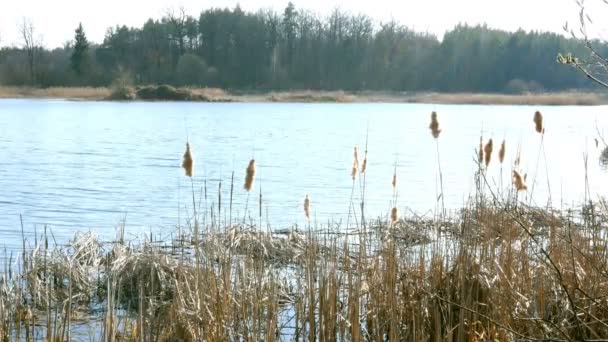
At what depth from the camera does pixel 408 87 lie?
4994 centimetres

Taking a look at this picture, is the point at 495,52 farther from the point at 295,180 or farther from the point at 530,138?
the point at 295,180

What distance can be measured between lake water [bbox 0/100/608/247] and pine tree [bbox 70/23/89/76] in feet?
64.7

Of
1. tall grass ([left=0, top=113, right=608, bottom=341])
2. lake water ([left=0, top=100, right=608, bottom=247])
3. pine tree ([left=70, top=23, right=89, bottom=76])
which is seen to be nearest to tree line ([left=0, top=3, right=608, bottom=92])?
pine tree ([left=70, top=23, right=89, bottom=76])

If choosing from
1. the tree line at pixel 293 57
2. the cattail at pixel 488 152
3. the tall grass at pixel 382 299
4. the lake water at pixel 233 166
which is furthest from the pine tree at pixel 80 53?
the cattail at pixel 488 152

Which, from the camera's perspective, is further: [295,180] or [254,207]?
[295,180]

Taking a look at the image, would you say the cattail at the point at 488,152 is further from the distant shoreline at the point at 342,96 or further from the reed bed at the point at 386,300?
the distant shoreline at the point at 342,96

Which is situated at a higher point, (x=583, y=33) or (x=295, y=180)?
(x=583, y=33)

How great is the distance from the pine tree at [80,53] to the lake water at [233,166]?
19.7m

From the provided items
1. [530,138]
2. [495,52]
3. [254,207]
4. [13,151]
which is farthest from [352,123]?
[495,52]

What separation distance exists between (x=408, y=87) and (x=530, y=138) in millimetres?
28068

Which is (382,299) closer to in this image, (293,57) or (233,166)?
(233,166)

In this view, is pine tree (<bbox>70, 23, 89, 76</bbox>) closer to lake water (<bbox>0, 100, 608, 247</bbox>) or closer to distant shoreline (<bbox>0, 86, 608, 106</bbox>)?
distant shoreline (<bbox>0, 86, 608, 106</bbox>)

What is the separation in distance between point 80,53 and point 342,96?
15.6 metres

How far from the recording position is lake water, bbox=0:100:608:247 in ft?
30.1
